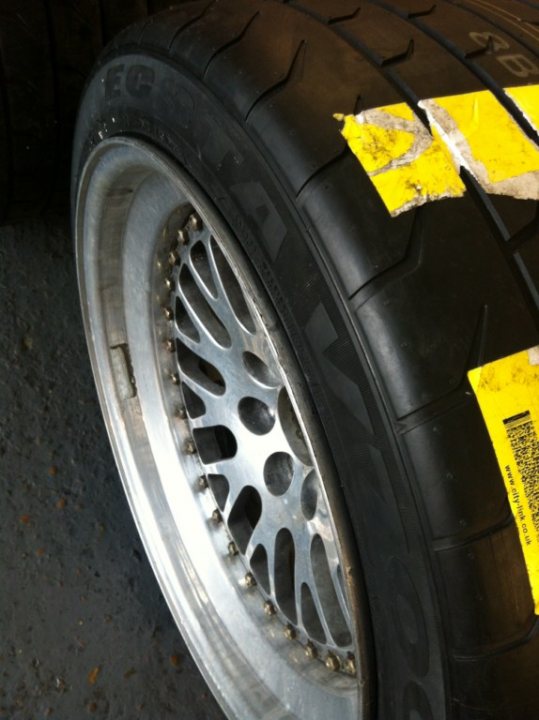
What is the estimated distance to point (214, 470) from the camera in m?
1.42

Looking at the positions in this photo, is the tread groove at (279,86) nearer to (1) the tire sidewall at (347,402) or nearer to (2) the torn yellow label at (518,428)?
(1) the tire sidewall at (347,402)

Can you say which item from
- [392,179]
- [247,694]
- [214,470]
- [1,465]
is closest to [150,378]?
[214,470]

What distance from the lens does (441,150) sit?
31.4 inches

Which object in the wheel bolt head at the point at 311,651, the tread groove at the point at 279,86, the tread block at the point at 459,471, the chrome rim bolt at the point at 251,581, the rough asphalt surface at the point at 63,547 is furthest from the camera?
the rough asphalt surface at the point at 63,547

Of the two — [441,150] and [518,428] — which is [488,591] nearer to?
[518,428]

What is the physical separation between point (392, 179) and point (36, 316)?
4.05 feet

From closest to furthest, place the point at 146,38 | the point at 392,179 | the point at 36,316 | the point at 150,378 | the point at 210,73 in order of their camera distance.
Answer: the point at 392,179 → the point at 210,73 → the point at 146,38 → the point at 150,378 → the point at 36,316

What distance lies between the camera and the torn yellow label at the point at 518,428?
0.74 meters

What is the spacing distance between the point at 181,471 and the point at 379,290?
0.86 metres

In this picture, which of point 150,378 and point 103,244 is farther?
point 150,378

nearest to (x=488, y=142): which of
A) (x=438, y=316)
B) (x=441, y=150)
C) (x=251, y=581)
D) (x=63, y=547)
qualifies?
(x=441, y=150)

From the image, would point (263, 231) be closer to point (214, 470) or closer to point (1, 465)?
point (214, 470)

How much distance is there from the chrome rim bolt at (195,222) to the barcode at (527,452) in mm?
632

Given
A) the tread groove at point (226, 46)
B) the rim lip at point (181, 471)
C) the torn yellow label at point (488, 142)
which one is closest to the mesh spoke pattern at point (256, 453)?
the rim lip at point (181, 471)
